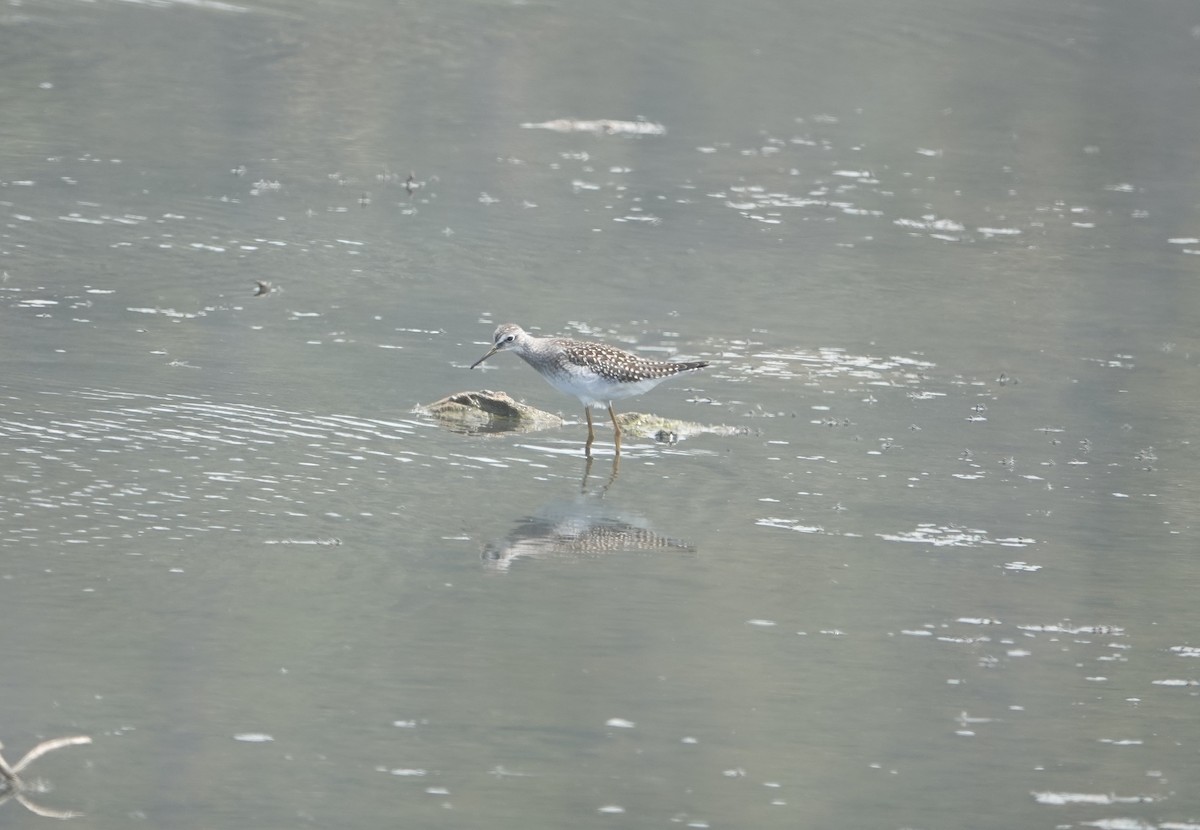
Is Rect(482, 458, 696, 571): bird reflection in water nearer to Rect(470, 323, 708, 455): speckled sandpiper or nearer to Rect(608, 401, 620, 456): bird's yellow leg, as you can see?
Rect(608, 401, 620, 456): bird's yellow leg

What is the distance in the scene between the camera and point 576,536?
13.4 metres

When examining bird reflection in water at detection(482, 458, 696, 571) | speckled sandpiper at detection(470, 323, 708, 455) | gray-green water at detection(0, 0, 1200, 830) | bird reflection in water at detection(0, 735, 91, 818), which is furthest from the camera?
speckled sandpiper at detection(470, 323, 708, 455)

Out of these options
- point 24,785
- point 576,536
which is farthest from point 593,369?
point 24,785

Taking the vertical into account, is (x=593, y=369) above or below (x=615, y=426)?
above

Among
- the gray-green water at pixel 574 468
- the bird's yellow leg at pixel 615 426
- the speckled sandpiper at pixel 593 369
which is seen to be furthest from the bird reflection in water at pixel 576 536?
the speckled sandpiper at pixel 593 369

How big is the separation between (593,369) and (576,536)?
264 cm

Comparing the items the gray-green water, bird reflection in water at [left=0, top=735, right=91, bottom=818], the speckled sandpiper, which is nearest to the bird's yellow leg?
the speckled sandpiper

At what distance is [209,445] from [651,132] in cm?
1776

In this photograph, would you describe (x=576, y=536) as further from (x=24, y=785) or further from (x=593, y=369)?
(x=24, y=785)

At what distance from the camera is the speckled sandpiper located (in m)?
15.8

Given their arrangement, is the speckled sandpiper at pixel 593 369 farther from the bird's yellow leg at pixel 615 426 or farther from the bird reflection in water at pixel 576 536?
the bird reflection in water at pixel 576 536

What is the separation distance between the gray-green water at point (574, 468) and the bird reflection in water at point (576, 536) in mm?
40

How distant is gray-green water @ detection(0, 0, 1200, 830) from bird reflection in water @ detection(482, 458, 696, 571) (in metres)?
0.04

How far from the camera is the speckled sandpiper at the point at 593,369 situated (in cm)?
1580
